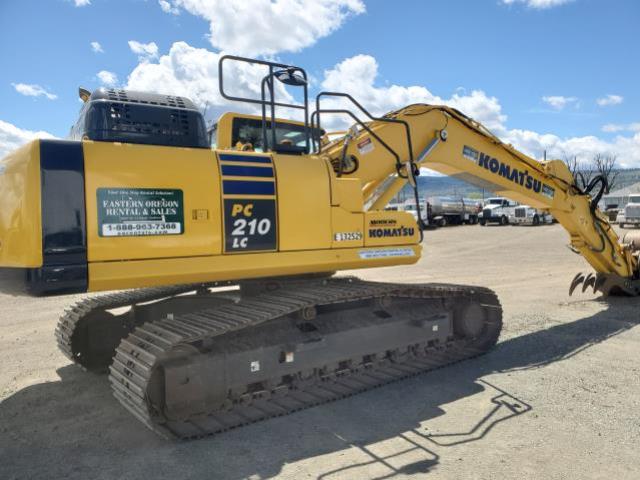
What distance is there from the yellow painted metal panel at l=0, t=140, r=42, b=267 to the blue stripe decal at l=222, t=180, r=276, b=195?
145 cm

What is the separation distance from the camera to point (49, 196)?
391 cm

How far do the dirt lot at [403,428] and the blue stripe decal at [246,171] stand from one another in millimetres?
2168

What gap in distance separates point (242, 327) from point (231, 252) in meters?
0.67

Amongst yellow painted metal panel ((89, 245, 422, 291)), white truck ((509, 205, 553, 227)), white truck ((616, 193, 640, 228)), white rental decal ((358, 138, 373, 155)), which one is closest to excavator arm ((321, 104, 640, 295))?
white rental decal ((358, 138, 373, 155))

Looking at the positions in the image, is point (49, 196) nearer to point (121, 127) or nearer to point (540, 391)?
point (121, 127)

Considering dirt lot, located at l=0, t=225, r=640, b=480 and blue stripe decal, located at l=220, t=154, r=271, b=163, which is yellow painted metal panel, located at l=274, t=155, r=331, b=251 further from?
dirt lot, located at l=0, t=225, r=640, b=480

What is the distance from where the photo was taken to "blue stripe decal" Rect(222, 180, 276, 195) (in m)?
4.60

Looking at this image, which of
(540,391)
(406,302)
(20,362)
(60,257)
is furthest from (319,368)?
(20,362)

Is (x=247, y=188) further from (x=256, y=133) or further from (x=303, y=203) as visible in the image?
(x=256, y=133)

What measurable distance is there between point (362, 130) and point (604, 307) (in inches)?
230

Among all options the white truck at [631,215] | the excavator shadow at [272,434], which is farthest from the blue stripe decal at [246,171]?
the white truck at [631,215]

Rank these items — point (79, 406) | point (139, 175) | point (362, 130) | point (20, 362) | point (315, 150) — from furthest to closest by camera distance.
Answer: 1. point (20, 362)
2. point (362, 130)
3. point (315, 150)
4. point (79, 406)
5. point (139, 175)

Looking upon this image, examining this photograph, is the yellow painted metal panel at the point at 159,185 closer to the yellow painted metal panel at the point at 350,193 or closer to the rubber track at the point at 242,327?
the rubber track at the point at 242,327

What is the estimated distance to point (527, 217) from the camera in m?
36.3
